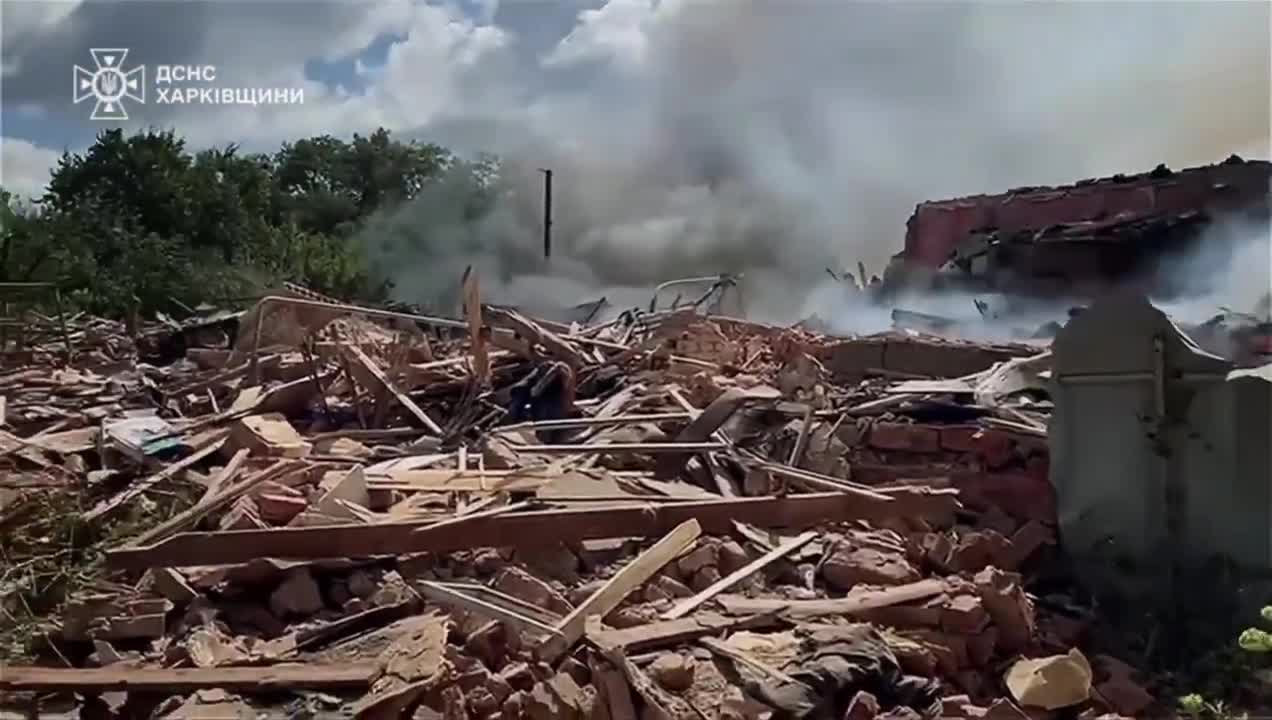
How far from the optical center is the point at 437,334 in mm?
11086

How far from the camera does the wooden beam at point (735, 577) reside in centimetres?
457

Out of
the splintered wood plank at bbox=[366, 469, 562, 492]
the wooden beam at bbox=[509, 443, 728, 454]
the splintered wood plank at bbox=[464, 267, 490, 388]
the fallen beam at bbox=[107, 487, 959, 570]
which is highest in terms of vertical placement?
the splintered wood plank at bbox=[464, 267, 490, 388]

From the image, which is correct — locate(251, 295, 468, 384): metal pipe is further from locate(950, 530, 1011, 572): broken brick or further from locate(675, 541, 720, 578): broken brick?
locate(950, 530, 1011, 572): broken brick

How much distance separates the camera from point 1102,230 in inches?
482

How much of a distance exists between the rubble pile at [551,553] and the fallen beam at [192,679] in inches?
0.4

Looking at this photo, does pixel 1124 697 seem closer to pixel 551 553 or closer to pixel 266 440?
pixel 551 553

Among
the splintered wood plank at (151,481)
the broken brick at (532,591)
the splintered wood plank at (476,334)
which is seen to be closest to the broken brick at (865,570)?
the broken brick at (532,591)

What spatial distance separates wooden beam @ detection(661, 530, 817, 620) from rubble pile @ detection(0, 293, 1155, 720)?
1 cm

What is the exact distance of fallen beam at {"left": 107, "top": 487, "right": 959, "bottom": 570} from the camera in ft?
15.5

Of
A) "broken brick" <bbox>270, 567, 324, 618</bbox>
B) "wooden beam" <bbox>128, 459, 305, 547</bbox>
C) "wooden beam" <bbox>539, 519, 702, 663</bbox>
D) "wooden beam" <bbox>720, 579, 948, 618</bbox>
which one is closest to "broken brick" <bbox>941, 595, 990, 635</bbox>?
"wooden beam" <bbox>720, 579, 948, 618</bbox>

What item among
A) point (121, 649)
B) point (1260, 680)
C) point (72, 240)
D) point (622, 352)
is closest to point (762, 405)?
point (622, 352)

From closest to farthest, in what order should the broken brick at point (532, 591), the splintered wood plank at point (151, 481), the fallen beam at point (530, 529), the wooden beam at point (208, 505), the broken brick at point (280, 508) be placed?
1. the broken brick at point (532, 591)
2. the fallen beam at point (530, 529)
3. the wooden beam at point (208, 505)
4. the broken brick at point (280, 508)
5. the splintered wood plank at point (151, 481)

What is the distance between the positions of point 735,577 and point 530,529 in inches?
37.1

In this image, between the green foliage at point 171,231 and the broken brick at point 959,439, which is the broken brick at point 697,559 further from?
the green foliage at point 171,231
